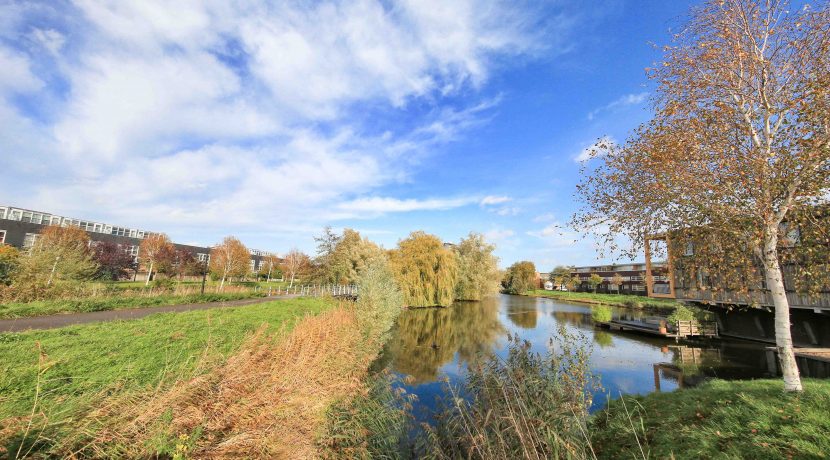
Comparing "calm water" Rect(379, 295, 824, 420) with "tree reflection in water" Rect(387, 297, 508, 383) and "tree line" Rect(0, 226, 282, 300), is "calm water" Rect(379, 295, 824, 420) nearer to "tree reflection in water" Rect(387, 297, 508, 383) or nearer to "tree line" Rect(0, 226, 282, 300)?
"tree reflection in water" Rect(387, 297, 508, 383)

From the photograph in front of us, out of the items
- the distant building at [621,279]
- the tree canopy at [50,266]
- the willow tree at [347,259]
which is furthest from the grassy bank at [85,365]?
the distant building at [621,279]

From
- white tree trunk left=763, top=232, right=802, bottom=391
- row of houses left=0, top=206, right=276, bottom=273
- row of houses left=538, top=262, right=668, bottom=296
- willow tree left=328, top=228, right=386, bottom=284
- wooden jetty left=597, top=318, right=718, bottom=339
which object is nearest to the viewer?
white tree trunk left=763, top=232, right=802, bottom=391

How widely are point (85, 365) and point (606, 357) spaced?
62.7ft

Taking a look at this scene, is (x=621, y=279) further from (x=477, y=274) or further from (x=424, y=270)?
(x=424, y=270)

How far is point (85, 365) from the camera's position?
532 centimetres

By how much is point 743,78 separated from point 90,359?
41.5ft

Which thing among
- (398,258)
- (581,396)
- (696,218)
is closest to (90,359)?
(581,396)

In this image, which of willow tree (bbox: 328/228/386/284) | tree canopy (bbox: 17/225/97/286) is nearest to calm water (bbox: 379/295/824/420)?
willow tree (bbox: 328/228/386/284)

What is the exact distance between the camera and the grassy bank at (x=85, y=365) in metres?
3.39

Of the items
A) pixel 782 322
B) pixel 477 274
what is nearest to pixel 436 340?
pixel 782 322

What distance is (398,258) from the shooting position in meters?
37.4

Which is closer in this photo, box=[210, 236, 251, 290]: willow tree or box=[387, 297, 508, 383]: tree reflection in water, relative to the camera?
box=[387, 297, 508, 383]: tree reflection in water

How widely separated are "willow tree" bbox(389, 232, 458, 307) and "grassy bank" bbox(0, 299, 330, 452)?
2630 cm

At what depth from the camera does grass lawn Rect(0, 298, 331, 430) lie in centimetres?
387
